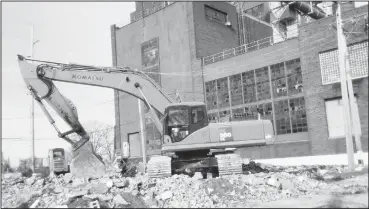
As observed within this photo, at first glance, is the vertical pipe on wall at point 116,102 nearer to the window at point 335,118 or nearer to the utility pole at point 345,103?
the window at point 335,118

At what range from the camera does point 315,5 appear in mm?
41938

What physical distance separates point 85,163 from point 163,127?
373cm

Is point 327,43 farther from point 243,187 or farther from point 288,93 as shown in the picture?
point 288,93

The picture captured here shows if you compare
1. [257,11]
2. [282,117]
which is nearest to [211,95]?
[282,117]

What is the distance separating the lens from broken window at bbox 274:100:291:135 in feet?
111

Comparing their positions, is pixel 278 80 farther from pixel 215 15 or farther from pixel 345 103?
pixel 345 103

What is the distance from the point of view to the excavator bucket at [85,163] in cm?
1742

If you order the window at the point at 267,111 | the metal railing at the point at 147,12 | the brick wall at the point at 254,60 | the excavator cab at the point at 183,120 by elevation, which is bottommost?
the excavator cab at the point at 183,120

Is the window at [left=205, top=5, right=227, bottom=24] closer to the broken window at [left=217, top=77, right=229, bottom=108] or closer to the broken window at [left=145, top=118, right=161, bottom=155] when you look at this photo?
the broken window at [left=217, top=77, right=229, bottom=108]

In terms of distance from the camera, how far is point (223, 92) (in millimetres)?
39000

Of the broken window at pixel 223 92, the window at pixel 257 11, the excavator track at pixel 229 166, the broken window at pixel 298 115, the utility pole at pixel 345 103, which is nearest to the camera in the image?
the utility pole at pixel 345 103

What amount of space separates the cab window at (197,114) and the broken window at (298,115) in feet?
57.8

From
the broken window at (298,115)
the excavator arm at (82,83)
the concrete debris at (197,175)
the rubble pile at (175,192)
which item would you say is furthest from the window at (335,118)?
the broken window at (298,115)

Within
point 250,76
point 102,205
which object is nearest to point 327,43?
point 102,205
